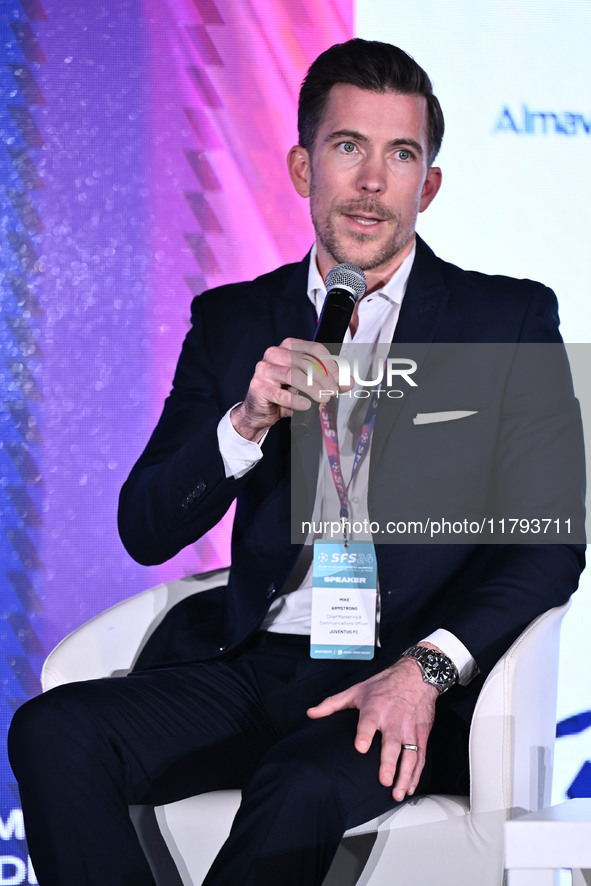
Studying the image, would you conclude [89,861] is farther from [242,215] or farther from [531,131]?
[531,131]

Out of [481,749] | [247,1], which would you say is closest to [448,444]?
[481,749]

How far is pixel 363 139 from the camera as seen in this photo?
2121 mm

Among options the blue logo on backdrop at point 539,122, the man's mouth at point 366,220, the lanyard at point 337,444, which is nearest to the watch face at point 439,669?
the lanyard at point 337,444

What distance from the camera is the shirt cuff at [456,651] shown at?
5.57 ft

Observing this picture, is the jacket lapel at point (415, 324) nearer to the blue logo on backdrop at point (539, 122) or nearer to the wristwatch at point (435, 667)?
the wristwatch at point (435, 667)

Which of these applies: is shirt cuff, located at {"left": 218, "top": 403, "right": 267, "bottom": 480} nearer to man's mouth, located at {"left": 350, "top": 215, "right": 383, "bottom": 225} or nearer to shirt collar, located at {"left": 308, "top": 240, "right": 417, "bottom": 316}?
shirt collar, located at {"left": 308, "top": 240, "right": 417, "bottom": 316}

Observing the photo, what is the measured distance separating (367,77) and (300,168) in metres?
0.28

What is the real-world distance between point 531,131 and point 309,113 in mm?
766

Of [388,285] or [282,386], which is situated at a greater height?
[388,285]

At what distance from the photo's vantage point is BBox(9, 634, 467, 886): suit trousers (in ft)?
4.78

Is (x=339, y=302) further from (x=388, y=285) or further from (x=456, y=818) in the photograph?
(x=456, y=818)

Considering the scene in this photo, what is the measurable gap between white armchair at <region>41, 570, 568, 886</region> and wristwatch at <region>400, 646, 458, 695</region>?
0.29 ft

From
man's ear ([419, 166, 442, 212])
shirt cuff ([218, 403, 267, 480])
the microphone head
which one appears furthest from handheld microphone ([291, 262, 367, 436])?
man's ear ([419, 166, 442, 212])

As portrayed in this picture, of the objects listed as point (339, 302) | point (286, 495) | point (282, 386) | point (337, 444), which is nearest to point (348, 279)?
point (339, 302)
